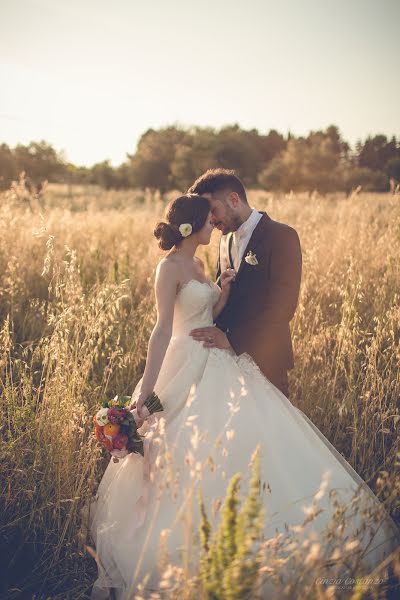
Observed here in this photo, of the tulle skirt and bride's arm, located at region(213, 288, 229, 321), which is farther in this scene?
bride's arm, located at region(213, 288, 229, 321)

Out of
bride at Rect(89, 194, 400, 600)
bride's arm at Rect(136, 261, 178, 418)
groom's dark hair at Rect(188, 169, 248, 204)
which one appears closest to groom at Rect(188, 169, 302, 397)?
groom's dark hair at Rect(188, 169, 248, 204)

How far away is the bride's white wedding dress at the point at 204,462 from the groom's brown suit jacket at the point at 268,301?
0.49ft

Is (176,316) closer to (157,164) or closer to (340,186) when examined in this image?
(340,186)

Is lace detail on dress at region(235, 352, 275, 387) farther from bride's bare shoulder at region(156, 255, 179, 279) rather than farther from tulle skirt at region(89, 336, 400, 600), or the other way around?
bride's bare shoulder at region(156, 255, 179, 279)

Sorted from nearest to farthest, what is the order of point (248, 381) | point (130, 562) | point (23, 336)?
point (130, 562) → point (248, 381) → point (23, 336)

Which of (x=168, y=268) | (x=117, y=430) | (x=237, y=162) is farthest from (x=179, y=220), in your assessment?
(x=237, y=162)

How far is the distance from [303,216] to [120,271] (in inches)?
132

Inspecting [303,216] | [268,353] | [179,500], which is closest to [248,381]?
[268,353]

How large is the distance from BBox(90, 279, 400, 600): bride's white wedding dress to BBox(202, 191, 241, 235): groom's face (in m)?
0.62

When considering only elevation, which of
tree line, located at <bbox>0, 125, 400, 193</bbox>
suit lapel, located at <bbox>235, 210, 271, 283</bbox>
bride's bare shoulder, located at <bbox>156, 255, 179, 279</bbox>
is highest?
tree line, located at <bbox>0, 125, 400, 193</bbox>

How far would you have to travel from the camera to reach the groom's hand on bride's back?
2.44 metres

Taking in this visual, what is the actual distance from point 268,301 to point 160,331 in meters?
0.77

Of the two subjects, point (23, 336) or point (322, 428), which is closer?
point (322, 428)

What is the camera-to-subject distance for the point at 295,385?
3121 mm
